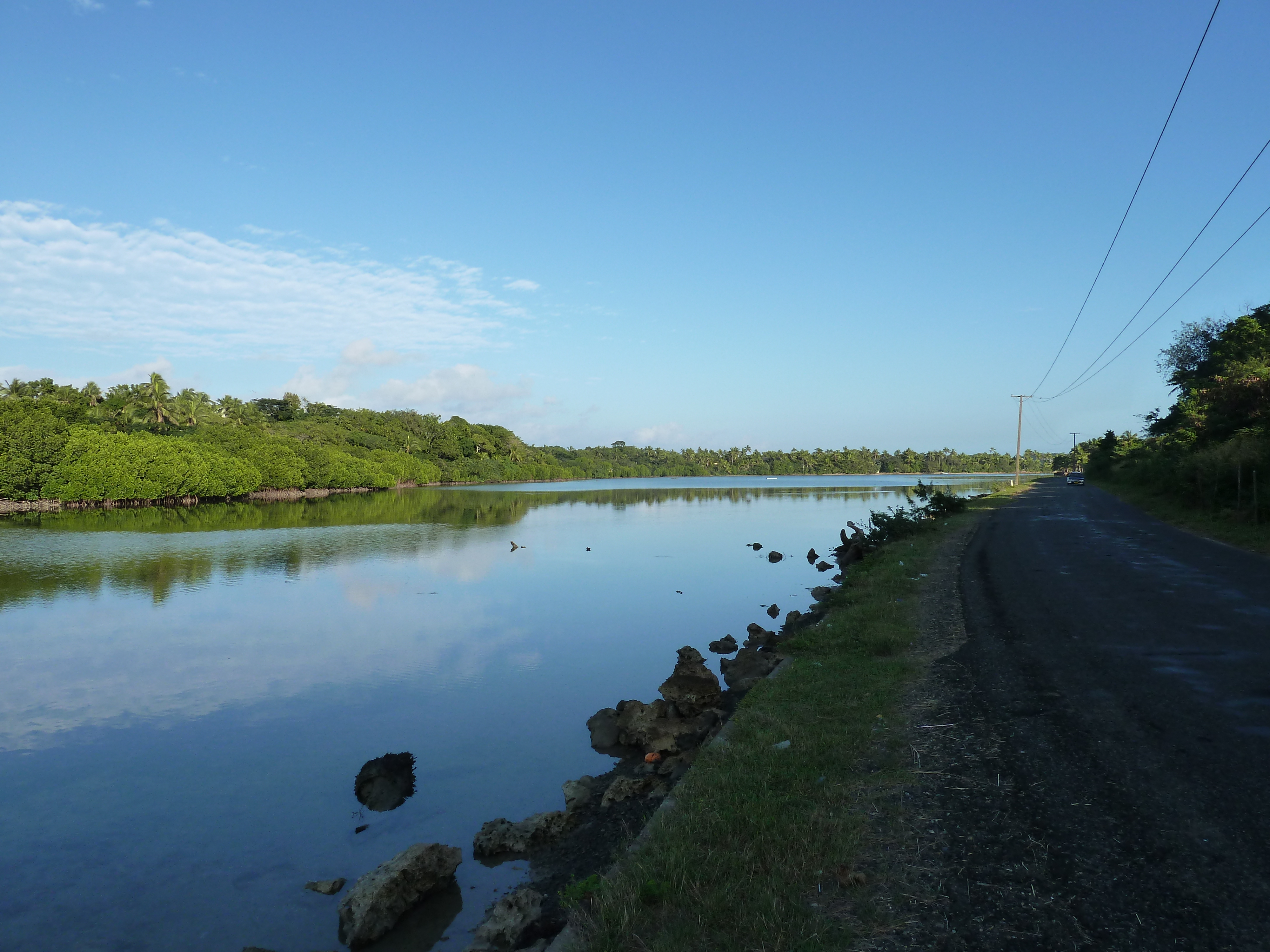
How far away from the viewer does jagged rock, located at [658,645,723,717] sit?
10.3 meters

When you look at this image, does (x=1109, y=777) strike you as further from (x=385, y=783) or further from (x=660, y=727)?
(x=385, y=783)

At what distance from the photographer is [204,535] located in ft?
124

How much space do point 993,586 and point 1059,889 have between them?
457 inches

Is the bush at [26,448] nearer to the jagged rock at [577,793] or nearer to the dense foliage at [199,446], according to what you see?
the dense foliage at [199,446]

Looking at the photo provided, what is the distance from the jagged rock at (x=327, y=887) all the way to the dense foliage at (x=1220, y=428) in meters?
25.3

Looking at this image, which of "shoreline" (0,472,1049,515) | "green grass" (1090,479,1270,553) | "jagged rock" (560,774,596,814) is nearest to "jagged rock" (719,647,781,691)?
"jagged rock" (560,774,596,814)

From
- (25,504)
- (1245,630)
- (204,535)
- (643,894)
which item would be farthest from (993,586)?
(25,504)

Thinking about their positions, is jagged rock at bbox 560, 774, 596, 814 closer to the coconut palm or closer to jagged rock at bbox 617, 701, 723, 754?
jagged rock at bbox 617, 701, 723, 754

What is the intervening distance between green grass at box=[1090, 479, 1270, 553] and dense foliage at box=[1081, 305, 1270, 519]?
0.86 ft

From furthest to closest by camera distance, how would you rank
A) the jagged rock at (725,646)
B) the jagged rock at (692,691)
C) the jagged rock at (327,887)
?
1. the jagged rock at (725,646)
2. the jagged rock at (692,691)
3. the jagged rock at (327,887)

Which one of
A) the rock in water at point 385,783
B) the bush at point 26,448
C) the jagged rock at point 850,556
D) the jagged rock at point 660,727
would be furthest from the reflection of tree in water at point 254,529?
the jagged rock at point 850,556

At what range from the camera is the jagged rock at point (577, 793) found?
7.76 metres

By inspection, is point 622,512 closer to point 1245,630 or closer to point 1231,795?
point 1245,630

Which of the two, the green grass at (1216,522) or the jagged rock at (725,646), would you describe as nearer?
the jagged rock at (725,646)
